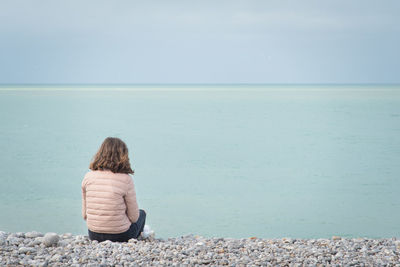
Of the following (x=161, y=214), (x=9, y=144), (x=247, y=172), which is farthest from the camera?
(x=9, y=144)

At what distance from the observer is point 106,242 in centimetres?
419

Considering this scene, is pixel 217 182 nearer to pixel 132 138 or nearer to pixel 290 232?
pixel 290 232

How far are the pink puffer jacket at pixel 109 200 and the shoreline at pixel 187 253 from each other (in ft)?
0.57

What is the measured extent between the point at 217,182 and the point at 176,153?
504cm

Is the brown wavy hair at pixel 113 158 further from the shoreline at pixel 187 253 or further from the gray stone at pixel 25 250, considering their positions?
the gray stone at pixel 25 250

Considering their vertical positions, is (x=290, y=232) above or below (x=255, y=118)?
below

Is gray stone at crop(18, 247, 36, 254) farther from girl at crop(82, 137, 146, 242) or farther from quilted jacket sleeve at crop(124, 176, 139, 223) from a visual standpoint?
quilted jacket sleeve at crop(124, 176, 139, 223)

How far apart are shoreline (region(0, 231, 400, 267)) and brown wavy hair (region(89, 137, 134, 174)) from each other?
66cm

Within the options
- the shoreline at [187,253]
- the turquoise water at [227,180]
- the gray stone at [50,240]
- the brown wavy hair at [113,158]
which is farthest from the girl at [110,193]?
the turquoise water at [227,180]

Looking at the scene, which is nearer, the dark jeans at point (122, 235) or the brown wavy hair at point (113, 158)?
the brown wavy hair at point (113, 158)

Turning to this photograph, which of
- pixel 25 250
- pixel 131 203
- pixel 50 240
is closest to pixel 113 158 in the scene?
pixel 131 203

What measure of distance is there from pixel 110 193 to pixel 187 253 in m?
0.89

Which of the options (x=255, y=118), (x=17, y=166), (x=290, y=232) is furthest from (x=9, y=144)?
(x=255, y=118)

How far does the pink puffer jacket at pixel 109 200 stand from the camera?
4188 mm
